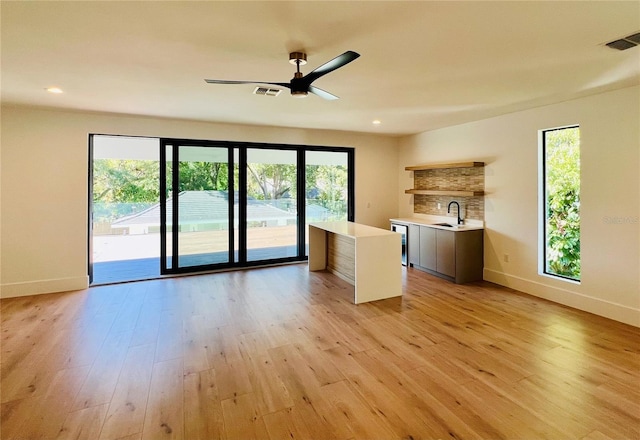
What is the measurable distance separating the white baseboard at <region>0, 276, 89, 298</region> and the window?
6.68 m

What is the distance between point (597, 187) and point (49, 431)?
216 inches

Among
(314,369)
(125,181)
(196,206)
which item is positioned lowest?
(314,369)

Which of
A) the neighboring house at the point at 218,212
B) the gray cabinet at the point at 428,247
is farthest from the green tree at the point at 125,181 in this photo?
the gray cabinet at the point at 428,247

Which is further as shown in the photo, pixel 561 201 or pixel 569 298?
pixel 561 201

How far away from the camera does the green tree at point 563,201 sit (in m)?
4.11

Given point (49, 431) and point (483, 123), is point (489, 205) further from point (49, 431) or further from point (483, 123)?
point (49, 431)

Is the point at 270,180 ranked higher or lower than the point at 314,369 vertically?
higher

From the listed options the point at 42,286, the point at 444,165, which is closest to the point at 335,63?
the point at 444,165

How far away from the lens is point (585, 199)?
3.91 metres

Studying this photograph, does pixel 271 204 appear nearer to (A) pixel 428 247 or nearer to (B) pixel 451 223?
(A) pixel 428 247

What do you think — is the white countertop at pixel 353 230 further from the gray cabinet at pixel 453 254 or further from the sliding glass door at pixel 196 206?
the sliding glass door at pixel 196 206

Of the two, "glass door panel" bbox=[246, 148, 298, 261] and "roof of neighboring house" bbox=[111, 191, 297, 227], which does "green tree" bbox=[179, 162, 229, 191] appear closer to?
"roof of neighboring house" bbox=[111, 191, 297, 227]

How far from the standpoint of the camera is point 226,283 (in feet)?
16.5

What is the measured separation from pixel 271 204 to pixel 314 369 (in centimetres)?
389
